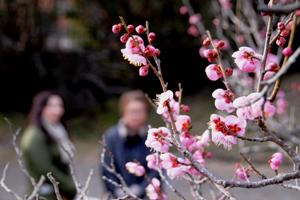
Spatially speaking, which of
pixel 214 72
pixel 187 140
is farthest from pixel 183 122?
pixel 214 72

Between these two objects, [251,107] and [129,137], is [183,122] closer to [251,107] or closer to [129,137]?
[251,107]

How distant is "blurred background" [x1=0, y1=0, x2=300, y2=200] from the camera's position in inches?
428

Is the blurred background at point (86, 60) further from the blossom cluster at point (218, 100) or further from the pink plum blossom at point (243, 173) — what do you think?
the blossom cluster at point (218, 100)

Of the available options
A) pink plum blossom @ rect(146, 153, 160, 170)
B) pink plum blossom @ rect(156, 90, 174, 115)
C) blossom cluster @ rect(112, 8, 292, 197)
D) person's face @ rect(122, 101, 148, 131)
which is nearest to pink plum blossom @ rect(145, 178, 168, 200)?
pink plum blossom @ rect(146, 153, 160, 170)

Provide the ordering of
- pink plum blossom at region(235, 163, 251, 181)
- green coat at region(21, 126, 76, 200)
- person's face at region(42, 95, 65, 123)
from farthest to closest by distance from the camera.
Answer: person's face at region(42, 95, 65, 123) → green coat at region(21, 126, 76, 200) → pink plum blossom at region(235, 163, 251, 181)

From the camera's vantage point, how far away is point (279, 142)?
134 cm

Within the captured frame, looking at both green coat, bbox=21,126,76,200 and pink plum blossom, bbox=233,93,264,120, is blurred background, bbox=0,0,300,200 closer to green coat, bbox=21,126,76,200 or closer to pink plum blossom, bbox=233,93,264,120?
green coat, bbox=21,126,76,200

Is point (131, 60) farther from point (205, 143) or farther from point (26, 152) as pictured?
point (26, 152)

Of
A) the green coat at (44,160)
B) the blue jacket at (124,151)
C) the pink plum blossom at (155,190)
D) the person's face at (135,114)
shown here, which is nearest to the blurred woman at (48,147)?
the green coat at (44,160)

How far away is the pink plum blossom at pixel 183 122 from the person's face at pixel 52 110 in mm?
2607

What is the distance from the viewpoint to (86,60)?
11570 mm

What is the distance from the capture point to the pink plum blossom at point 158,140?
65.7 inches

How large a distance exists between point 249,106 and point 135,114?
2523 millimetres

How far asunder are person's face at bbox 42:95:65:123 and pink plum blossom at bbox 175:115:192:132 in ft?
8.55
